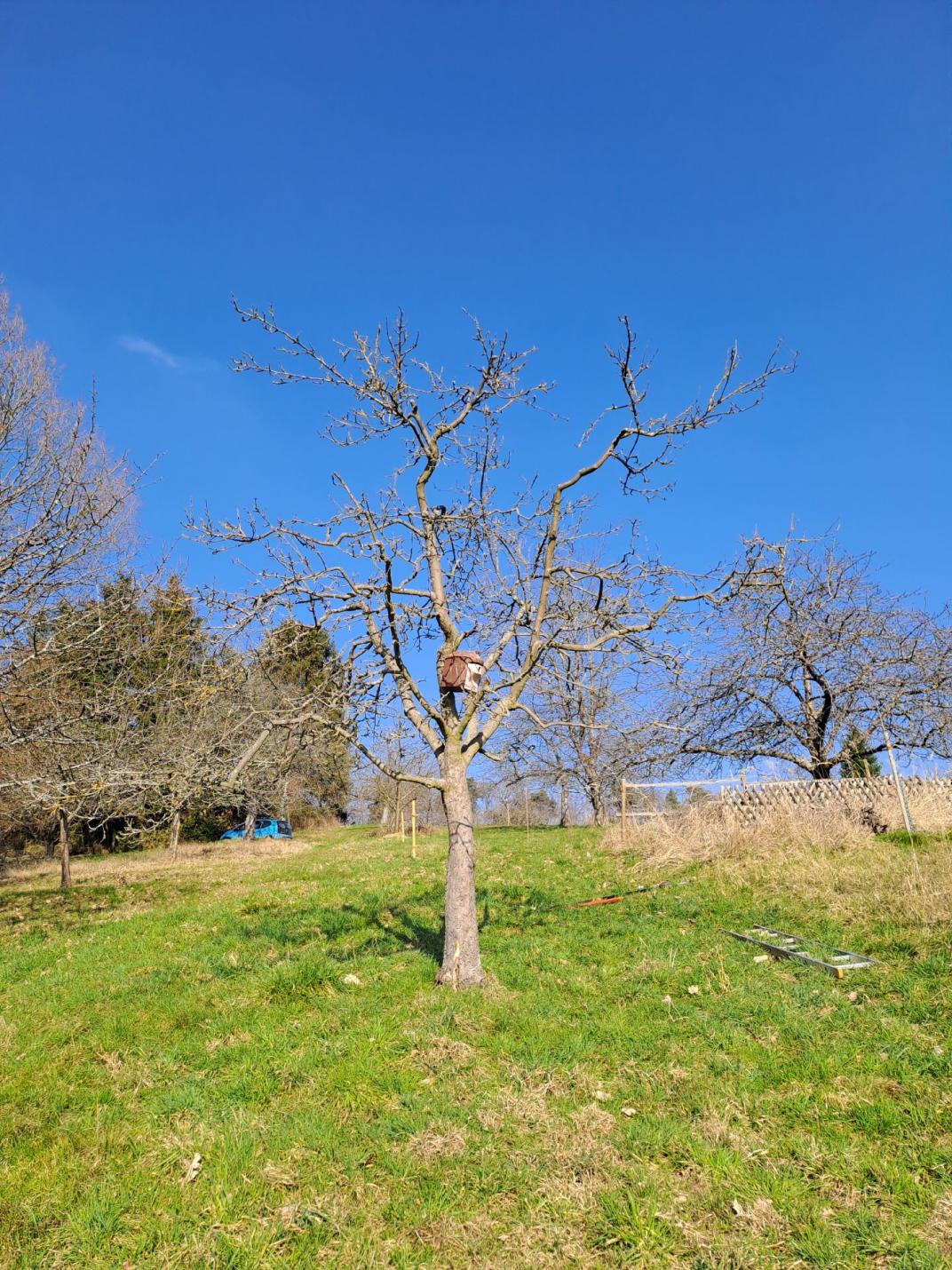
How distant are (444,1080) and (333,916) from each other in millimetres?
5097

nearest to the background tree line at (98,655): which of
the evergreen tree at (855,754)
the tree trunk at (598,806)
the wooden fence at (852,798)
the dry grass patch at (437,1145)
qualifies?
the dry grass patch at (437,1145)

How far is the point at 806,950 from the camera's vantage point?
280 inches

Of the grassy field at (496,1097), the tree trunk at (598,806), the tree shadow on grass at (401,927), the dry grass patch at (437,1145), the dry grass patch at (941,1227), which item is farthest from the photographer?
the tree trunk at (598,806)

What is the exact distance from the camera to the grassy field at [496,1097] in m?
3.39

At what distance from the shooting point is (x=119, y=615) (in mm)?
11422

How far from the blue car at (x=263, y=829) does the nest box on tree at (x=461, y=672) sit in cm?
2842

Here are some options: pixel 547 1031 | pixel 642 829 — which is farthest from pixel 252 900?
pixel 642 829

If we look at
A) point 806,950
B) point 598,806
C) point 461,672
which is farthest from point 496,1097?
point 598,806

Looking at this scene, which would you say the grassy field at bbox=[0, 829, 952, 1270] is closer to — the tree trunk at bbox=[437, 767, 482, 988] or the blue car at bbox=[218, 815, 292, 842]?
the tree trunk at bbox=[437, 767, 482, 988]

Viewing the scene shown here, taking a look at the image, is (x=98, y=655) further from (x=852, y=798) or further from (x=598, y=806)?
(x=598, y=806)

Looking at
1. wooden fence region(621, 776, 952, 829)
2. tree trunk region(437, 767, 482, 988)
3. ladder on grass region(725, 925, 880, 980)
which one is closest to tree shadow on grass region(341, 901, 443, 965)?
tree trunk region(437, 767, 482, 988)

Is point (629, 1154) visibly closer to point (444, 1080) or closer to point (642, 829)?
point (444, 1080)

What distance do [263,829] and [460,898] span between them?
97.0 feet

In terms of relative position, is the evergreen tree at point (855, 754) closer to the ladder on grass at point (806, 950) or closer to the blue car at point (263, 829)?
the ladder on grass at point (806, 950)
